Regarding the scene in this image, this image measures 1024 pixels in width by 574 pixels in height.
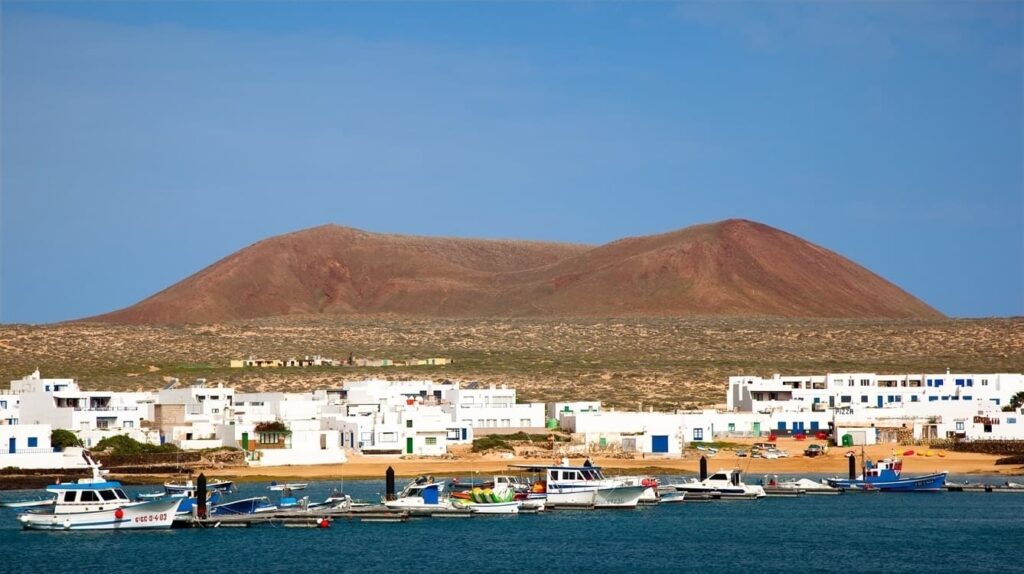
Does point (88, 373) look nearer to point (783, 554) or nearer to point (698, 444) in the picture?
point (698, 444)

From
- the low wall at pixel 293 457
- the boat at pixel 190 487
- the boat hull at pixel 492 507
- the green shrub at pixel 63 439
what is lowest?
the boat hull at pixel 492 507

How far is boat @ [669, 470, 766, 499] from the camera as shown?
3004 inches

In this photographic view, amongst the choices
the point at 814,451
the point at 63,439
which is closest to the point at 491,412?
the point at 814,451

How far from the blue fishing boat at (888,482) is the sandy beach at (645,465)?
5.83m


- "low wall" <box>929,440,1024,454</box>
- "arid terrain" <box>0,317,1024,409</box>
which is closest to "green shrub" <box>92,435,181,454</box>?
"arid terrain" <box>0,317,1024,409</box>

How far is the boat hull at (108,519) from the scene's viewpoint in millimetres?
63031

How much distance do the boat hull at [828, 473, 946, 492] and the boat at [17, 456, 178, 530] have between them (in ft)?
108

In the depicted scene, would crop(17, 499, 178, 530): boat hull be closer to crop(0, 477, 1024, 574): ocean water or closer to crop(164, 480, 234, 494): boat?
crop(0, 477, 1024, 574): ocean water

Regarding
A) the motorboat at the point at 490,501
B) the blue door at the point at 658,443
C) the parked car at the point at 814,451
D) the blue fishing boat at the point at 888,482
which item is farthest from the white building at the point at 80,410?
the blue fishing boat at the point at 888,482

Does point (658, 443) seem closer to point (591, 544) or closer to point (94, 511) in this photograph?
point (591, 544)

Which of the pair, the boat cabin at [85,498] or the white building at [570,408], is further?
the white building at [570,408]

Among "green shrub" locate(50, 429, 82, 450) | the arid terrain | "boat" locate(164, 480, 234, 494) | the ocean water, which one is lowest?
the ocean water

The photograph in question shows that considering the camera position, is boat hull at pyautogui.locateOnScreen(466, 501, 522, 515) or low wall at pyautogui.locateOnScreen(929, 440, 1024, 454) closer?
boat hull at pyautogui.locateOnScreen(466, 501, 522, 515)

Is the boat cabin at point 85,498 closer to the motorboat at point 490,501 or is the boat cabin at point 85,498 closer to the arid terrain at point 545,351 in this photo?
the motorboat at point 490,501
